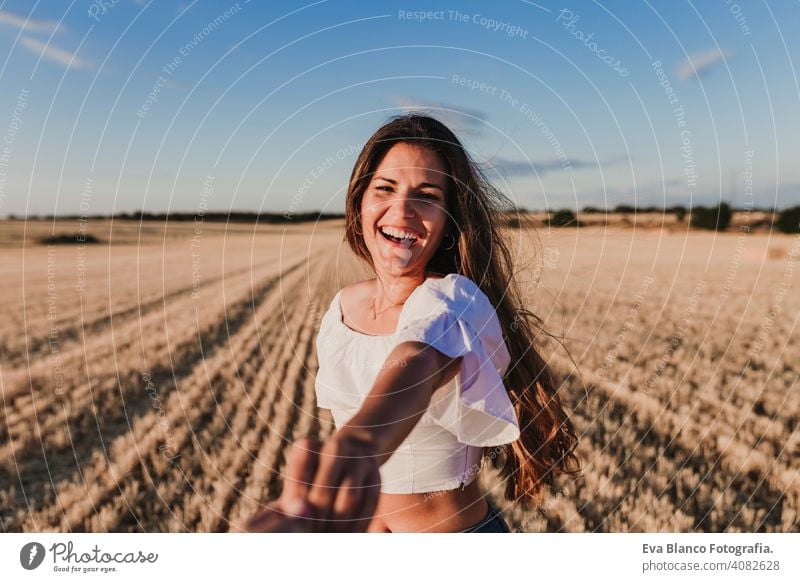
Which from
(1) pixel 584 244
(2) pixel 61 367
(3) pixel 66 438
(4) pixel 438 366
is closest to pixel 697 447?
(4) pixel 438 366

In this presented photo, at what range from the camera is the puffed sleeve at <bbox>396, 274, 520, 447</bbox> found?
2025 millimetres

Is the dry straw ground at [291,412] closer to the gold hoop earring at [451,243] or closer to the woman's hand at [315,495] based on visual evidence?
the gold hoop earring at [451,243]

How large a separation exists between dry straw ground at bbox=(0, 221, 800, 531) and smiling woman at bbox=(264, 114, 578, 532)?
0.60m

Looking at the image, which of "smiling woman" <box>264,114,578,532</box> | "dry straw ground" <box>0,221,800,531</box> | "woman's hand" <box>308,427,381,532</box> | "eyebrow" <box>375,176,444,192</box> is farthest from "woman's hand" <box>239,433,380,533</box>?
"dry straw ground" <box>0,221,800,531</box>

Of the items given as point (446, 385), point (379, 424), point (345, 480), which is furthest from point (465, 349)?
point (345, 480)

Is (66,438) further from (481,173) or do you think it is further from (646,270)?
(646,270)

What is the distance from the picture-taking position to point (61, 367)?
11133 millimetres

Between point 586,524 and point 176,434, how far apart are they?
4347mm

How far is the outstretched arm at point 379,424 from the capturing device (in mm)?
1234

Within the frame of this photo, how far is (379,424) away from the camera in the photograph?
5.17 ft

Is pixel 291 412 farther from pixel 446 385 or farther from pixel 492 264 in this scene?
pixel 446 385

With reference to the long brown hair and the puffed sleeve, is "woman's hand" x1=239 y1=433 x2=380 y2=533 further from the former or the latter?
the long brown hair

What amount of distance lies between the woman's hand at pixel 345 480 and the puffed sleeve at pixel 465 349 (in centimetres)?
63
